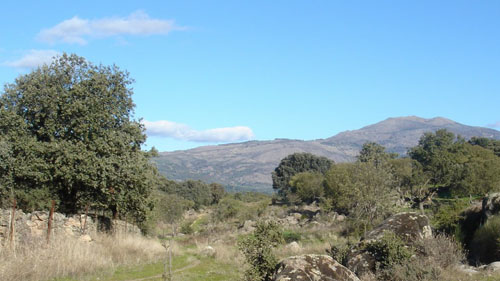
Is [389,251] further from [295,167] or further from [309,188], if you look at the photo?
[295,167]

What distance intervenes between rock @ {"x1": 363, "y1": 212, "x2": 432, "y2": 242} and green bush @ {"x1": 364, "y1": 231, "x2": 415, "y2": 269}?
662 millimetres

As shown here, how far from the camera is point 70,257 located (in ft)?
59.0

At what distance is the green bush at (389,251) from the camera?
13.5 meters

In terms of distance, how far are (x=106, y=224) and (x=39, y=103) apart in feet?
25.2

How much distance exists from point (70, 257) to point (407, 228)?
12.5 metres

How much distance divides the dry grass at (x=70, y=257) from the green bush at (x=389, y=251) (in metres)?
10.5

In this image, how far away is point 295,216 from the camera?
62.7m

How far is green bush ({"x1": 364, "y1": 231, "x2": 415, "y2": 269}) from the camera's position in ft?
44.2

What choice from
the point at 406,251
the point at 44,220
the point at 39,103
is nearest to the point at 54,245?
the point at 44,220

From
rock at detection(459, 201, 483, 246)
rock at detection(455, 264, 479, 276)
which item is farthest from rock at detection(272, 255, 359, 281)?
rock at detection(459, 201, 483, 246)

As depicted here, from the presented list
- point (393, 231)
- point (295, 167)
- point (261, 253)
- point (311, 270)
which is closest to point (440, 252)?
point (393, 231)

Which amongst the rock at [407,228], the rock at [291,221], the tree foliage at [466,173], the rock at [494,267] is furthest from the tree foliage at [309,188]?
the rock at [494,267]

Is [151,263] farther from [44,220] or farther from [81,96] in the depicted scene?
[81,96]

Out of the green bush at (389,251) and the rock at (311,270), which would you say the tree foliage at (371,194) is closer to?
the green bush at (389,251)
